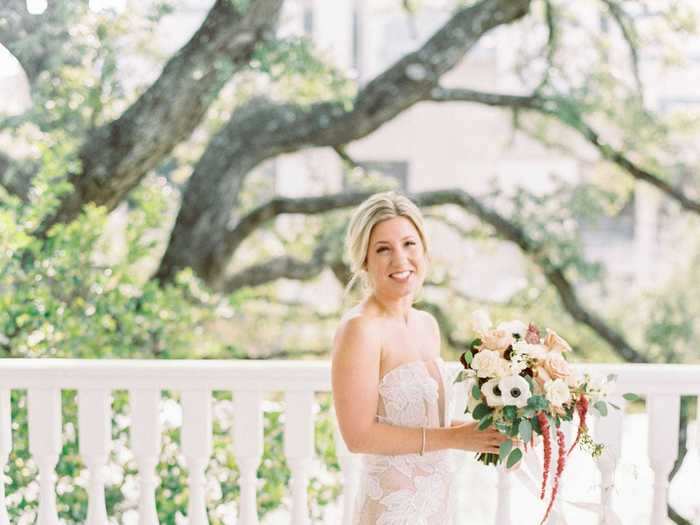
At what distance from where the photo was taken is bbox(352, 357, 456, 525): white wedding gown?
206cm

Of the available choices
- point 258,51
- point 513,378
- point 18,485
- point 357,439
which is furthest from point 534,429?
point 258,51

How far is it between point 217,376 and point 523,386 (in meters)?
0.91

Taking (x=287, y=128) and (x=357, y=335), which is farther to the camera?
(x=287, y=128)

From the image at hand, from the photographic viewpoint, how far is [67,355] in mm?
4488

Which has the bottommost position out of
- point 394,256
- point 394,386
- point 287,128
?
point 394,386

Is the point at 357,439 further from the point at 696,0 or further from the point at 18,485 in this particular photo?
the point at 696,0

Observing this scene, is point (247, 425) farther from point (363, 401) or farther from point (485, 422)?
point (485, 422)

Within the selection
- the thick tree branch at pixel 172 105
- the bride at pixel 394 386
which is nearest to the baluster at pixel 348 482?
the bride at pixel 394 386

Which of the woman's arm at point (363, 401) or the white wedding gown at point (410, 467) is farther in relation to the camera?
the white wedding gown at point (410, 467)

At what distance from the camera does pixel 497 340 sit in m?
1.93

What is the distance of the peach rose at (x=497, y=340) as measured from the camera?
192 centimetres

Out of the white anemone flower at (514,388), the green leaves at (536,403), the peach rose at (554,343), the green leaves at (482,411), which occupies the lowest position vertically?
the green leaves at (482,411)

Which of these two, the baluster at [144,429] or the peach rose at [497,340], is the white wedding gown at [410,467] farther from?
the baluster at [144,429]

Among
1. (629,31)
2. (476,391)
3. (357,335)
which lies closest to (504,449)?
(476,391)
